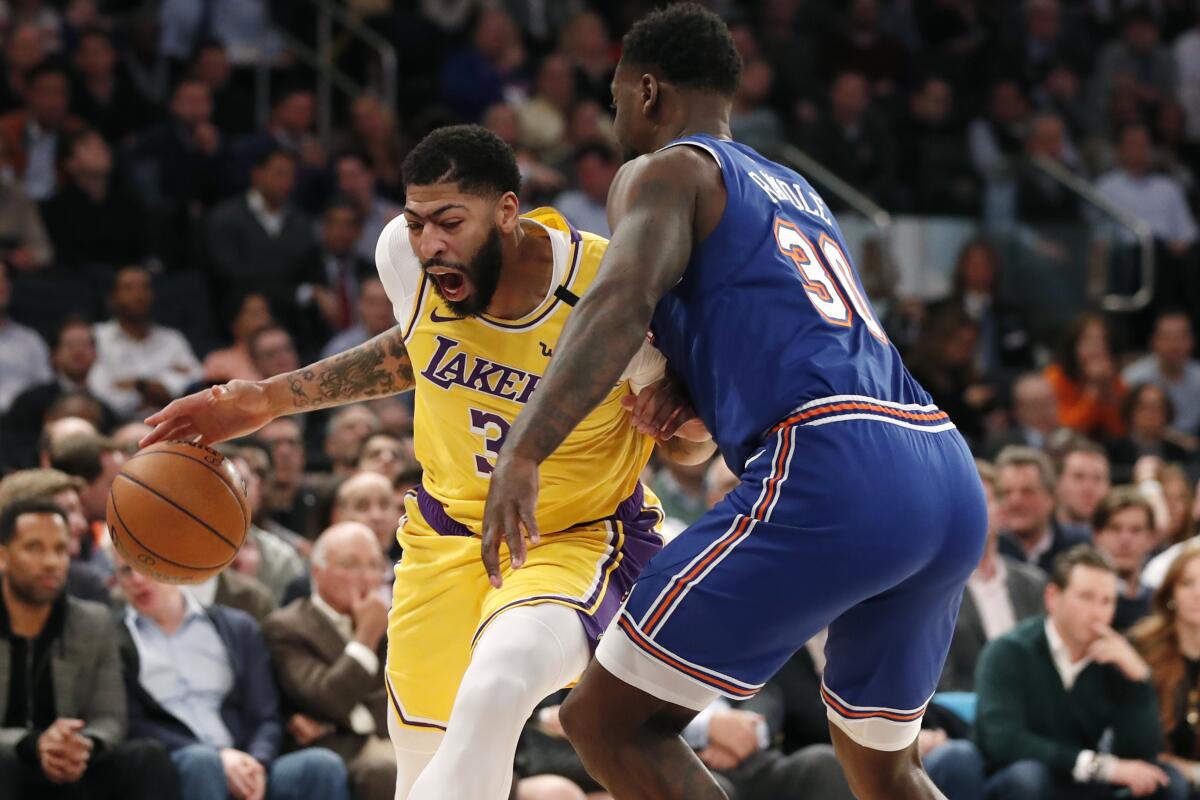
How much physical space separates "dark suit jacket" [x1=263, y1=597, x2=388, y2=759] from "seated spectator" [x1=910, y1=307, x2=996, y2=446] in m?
5.09

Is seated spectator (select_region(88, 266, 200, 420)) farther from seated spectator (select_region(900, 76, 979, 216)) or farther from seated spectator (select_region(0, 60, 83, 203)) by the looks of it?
seated spectator (select_region(900, 76, 979, 216))

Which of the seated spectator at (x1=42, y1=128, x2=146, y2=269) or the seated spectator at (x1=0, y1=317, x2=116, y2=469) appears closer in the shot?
the seated spectator at (x1=0, y1=317, x2=116, y2=469)

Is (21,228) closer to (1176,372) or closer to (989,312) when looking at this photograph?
(989,312)

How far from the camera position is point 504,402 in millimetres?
4250

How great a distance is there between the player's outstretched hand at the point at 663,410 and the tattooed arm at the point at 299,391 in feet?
2.71

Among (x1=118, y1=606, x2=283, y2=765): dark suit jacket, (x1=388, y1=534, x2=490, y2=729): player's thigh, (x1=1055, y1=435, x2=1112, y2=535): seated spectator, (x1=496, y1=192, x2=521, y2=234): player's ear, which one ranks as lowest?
(x1=1055, y1=435, x2=1112, y2=535): seated spectator

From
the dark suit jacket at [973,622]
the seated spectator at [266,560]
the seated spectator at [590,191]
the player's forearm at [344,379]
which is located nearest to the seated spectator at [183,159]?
the seated spectator at [590,191]

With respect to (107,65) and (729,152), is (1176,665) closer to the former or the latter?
(729,152)

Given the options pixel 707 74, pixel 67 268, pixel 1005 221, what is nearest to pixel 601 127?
pixel 1005 221

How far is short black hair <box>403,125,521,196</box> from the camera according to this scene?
4121 mm

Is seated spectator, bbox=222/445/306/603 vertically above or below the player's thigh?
below

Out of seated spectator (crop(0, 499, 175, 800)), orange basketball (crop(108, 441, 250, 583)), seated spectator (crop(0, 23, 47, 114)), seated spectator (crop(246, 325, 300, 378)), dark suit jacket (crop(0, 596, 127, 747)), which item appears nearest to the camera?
orange basketball (crop(108, 441, 250, 583))

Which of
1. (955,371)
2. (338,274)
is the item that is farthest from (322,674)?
(955,371)

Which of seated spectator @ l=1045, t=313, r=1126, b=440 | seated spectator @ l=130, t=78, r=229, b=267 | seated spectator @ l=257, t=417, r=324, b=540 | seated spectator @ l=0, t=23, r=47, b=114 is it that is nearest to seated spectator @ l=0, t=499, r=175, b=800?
seated spectator @ l=257, t=417, r=324, b=540
